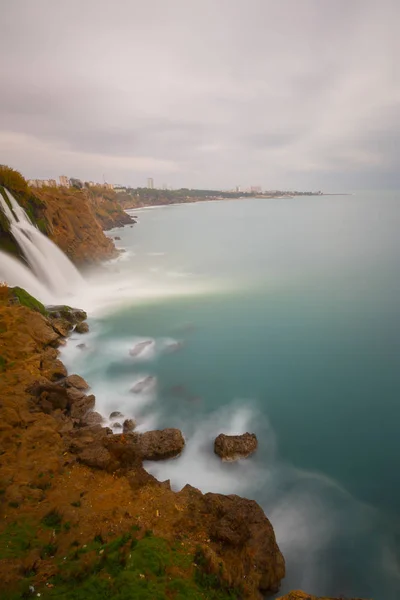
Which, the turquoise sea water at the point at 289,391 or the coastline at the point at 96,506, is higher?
the coastline at the point at 96,506

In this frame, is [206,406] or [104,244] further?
[104,244]

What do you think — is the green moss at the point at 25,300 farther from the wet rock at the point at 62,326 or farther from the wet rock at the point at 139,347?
the wet rock at the point at 139,347

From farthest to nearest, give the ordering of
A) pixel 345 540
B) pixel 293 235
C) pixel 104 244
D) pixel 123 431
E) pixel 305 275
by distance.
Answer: pixel 293 235, pixel 104 244, pixel 305 275, pixel 123 431, pixel 345 540

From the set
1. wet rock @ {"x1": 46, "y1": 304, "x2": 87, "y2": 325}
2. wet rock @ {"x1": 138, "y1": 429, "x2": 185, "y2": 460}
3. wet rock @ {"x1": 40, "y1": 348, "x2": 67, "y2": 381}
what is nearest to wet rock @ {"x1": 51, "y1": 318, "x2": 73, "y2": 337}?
wet rock @ {"x1": 46, "y1": 304, "x2": 87, "y2": 325}

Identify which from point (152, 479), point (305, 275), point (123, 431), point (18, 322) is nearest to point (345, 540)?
point (152, 479)

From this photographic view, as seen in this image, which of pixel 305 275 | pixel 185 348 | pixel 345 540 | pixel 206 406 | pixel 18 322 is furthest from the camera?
pixel 305 275

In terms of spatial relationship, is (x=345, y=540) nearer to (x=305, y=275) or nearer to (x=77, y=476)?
(x=77, y=476)

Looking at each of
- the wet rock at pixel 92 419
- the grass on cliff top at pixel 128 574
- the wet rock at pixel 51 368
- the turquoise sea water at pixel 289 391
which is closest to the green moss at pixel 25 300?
the turquoise sea water at pixel 289 391
